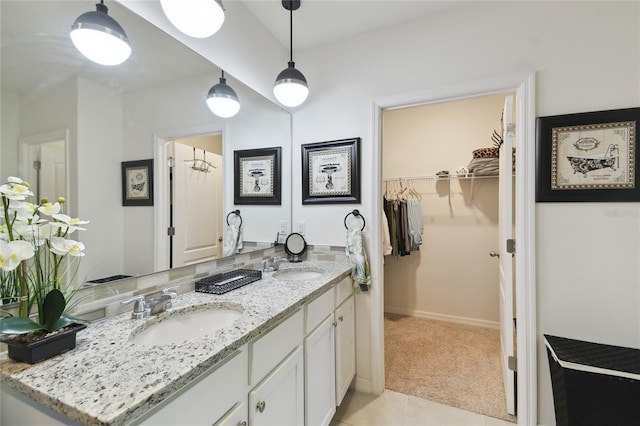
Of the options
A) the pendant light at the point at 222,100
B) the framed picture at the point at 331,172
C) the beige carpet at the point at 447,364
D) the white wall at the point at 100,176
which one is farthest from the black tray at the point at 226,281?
the beige carpet at the point at 447,364

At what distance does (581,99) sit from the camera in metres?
1.47

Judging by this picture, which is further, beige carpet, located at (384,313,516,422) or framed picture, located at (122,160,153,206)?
beige carpet, located at (384,313,516,422)

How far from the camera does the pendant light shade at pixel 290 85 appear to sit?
1731 mm

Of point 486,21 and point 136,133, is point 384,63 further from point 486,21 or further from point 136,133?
point 136,133

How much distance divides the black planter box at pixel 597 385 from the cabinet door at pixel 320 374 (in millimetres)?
1099

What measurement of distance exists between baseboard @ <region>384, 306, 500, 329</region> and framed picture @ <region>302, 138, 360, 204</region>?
6.49ft

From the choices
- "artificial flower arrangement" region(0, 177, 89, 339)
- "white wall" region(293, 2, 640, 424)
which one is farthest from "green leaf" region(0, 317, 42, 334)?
"white wall" region(293, 2, 640, 424)

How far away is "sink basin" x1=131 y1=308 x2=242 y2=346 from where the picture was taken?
1.00m

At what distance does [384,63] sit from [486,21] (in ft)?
2.09

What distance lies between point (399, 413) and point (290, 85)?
7.28ft

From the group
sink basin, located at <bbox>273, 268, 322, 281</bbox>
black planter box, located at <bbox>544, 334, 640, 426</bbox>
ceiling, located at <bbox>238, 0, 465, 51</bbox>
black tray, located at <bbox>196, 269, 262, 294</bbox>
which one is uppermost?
ceiling, located at <bbox>238, 0, 465, 51</bbox>

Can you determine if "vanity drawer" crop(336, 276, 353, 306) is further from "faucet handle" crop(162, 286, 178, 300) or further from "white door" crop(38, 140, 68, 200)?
"white door" crop(38, 140, 68, 200)

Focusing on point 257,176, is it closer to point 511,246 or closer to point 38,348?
point 38,348

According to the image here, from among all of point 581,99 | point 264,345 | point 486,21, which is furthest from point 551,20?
point 264,345
